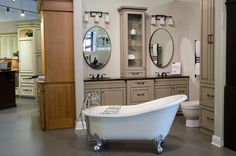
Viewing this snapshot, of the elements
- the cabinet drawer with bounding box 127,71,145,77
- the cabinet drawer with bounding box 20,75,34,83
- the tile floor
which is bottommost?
the tile floor

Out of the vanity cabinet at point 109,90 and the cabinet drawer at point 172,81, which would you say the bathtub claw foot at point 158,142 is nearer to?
the vanity cabinet at point 109,90

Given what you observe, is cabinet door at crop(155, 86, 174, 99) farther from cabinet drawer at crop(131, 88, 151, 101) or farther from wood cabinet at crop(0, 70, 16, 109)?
wood cabinet at crop(0, 70, 16, 109)

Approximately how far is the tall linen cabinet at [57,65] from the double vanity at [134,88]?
43 cm

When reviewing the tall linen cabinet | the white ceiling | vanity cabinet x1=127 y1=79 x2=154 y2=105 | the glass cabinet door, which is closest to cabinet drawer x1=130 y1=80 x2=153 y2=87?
vanity cabinet x1=127 y1=79 x2=154 y2=105

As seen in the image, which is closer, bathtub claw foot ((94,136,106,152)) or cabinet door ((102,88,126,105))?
bathtub claw foot ((94,136,106,152))

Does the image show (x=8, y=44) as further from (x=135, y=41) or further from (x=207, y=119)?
(x=207, y=119)

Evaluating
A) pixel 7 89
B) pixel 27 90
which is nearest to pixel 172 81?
pixel 7 89

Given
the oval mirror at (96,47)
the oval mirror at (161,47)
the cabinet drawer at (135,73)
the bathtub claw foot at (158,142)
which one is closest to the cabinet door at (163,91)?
the cabinet drawer at (135,73)

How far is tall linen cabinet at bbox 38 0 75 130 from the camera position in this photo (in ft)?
16.5

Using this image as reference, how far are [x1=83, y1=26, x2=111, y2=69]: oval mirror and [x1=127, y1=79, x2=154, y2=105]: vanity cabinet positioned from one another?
807 mm

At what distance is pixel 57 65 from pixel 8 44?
6.14 meters

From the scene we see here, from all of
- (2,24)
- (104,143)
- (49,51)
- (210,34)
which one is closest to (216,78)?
(210,34)

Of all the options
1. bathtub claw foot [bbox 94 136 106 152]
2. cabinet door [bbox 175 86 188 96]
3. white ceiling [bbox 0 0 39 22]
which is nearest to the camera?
bathtub claw foot [bbox 94 136 106 152]

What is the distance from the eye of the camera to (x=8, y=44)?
1039cm
